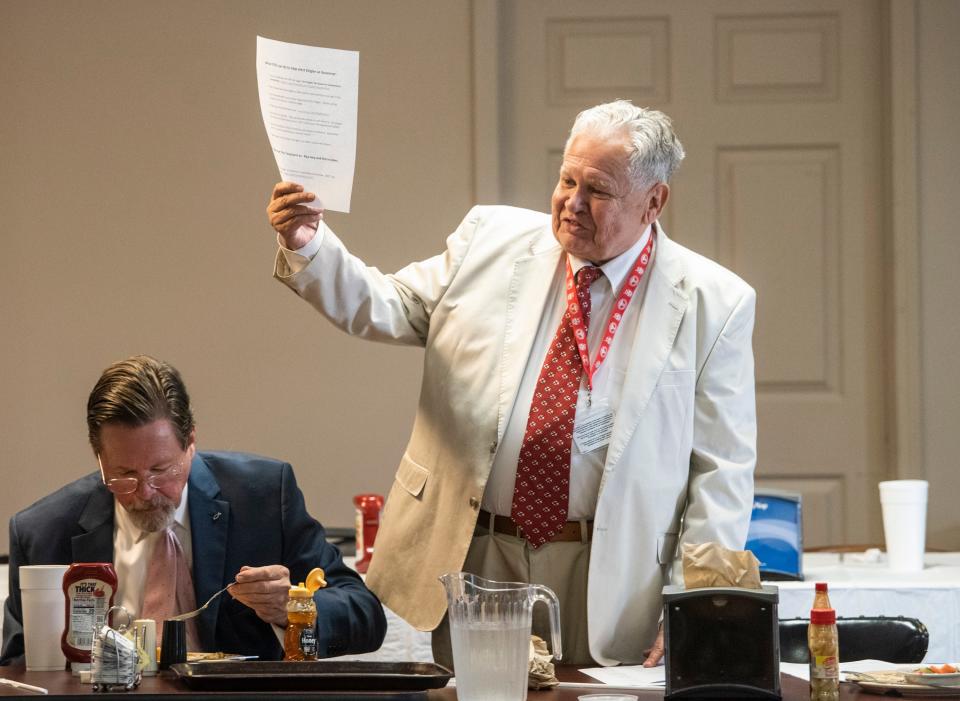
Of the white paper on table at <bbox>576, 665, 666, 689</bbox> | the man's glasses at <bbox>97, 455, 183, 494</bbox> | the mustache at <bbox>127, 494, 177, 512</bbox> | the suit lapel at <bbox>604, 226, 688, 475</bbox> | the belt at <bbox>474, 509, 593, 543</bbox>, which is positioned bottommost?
the white paper on table at <bbox>576, 665, 666, 689</bbox>

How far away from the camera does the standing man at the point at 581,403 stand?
2.21 meters

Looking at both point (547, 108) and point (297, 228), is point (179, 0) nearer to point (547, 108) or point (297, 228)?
point (547, 108)

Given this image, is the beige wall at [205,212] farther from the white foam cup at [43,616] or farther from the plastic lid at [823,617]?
the plastic lid at [823,617]

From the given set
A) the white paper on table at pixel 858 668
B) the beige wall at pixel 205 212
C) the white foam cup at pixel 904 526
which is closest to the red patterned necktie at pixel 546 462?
the white paper on table at pixel 858 668

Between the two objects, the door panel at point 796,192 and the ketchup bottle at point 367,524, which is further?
the door panel at point 796,192

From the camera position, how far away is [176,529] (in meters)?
2.23

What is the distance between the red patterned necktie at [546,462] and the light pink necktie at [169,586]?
0.54 metres

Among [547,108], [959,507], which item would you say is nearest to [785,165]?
[547,108]

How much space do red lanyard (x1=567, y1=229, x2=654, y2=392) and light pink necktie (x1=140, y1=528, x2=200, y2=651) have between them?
28.4 inches

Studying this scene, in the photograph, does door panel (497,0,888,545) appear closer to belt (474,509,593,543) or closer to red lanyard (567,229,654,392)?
red lanyard (567,229,654,392)

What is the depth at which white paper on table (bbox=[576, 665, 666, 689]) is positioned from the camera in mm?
1780

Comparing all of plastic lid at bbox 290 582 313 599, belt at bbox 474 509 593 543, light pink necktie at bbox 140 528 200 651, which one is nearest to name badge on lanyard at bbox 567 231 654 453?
belt at bbox 474 509 593 543

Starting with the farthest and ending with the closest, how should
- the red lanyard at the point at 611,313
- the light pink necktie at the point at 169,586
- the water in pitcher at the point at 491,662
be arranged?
the red lanyard at the point at 611,313 → the light pink necktie at the point at 169,586 → the water in pitcher at the point at 491,662

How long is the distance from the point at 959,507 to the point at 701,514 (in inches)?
98.8
